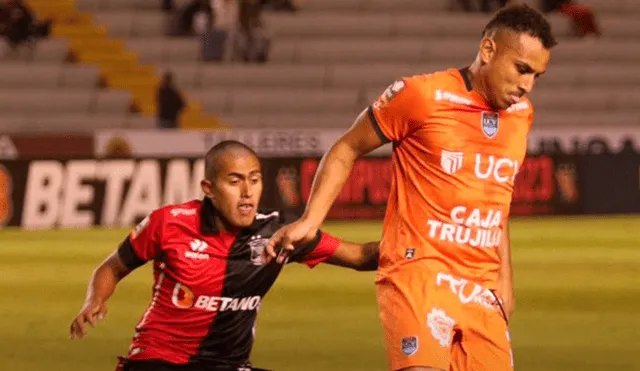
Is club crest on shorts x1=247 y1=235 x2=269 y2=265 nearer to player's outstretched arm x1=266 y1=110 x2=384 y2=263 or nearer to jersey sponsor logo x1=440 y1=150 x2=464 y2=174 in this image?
player's outstretched arm x1=266 y1=110 x2=384 y2=263

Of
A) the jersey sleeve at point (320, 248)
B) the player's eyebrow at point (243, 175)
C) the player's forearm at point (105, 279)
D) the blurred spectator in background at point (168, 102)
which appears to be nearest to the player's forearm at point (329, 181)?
the player's eyebrow at point (243, 175)

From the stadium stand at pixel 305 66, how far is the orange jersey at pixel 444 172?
21.4 m

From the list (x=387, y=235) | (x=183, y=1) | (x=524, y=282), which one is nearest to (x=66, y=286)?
(x=524, y=282)

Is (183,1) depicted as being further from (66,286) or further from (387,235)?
(387,235)

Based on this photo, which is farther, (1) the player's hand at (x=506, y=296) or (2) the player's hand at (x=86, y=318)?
(2) the player's hand at (x=86, y=318)

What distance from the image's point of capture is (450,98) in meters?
5.33

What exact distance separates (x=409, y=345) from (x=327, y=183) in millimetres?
691

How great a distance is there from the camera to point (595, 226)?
65.6 feet

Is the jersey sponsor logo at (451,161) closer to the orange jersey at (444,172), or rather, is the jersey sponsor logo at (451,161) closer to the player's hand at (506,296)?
the orange jersey at (444,172)

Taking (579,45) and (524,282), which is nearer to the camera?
(524,282)

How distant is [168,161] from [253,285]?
46.6 feet

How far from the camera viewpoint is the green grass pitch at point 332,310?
9.17 meters

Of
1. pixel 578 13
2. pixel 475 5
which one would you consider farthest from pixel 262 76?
pixel 578 13

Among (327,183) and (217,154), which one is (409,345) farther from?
(217,154)
